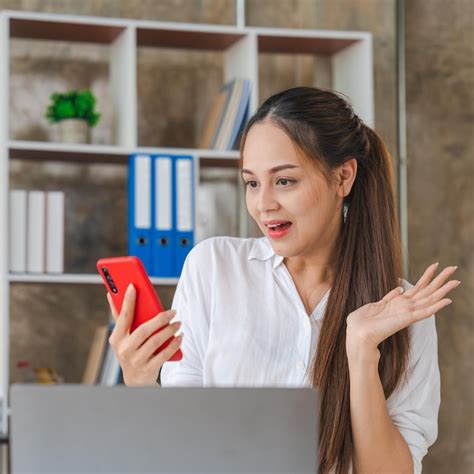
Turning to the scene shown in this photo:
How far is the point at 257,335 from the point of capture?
194cm

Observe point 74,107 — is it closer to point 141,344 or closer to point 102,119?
point 102,119

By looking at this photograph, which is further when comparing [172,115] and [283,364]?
[172,115]

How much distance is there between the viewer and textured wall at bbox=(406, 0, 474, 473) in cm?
412

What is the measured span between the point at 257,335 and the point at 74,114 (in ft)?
5.87

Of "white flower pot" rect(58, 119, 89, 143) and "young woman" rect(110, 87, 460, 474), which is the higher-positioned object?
"white flower pot" rect(58, 119, 89, 143)

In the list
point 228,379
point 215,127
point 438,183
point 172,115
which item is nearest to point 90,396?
point 228,379

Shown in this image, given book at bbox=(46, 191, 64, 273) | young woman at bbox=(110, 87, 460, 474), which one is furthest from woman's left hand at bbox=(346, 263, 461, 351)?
book at bbox=(46, 191, 64, 273)

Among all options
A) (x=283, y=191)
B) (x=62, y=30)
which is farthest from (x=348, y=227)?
(x=62, y=30)

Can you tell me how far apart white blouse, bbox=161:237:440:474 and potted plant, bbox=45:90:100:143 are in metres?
1.57

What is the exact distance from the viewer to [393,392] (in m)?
1.86

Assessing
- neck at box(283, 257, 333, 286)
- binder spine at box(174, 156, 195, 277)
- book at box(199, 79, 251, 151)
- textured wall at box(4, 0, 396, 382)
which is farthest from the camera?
textured wall at box(4, 0, 396, 382)

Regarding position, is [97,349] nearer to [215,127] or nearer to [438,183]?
[215,127]

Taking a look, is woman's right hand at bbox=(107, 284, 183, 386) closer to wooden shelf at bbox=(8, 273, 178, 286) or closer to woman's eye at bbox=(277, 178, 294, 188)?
woman's eye at bbox=(277, 178, 294, 188)

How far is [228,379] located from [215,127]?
1.85 meters
